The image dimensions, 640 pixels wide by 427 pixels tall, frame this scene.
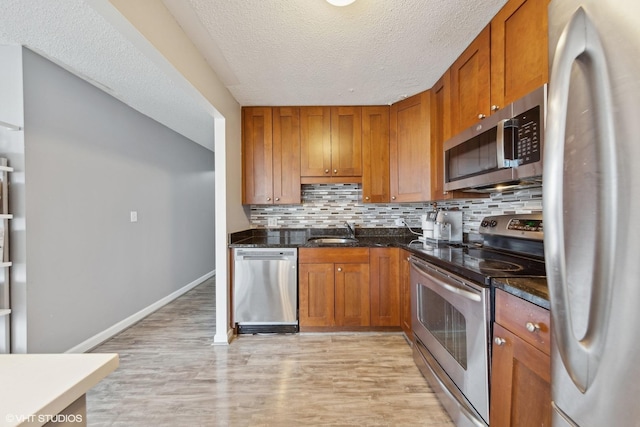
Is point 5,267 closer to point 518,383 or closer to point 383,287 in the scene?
point 383,287

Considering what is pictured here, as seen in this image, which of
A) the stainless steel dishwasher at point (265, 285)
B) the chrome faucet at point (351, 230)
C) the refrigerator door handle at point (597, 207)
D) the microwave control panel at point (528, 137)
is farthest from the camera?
the chrome faucet at point (351, 230)

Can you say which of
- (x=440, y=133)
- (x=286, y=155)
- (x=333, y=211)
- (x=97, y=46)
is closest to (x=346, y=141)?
(x=286, y=155)

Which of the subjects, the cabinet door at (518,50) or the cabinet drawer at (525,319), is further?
the cabinet door at (518,50)

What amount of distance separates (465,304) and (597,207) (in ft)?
2.99

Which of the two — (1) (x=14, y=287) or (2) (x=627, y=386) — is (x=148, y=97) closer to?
(1) (x=14, y=287)

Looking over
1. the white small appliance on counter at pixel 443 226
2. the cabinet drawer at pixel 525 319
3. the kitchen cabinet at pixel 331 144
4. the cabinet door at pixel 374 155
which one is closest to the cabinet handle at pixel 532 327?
the cabinet drawer at pixel 525 319

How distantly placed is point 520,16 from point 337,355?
2.47 m

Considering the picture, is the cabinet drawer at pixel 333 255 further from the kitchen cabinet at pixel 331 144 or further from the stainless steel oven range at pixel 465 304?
the kitchen cabinet at pixel 331 144

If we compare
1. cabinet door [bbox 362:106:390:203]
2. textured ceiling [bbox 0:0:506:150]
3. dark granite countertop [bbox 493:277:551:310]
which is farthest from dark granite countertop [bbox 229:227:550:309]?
textured ceiling [bbox 0:0:506:150]

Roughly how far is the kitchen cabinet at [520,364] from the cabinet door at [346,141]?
184cm

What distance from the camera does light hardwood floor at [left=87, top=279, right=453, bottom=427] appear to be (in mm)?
1434

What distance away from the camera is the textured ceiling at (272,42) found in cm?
140

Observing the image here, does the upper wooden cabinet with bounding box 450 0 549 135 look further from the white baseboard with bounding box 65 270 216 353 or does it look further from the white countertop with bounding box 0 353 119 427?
the white baseboard with bounding box 65 270 216 353

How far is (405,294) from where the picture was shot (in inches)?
88.9
